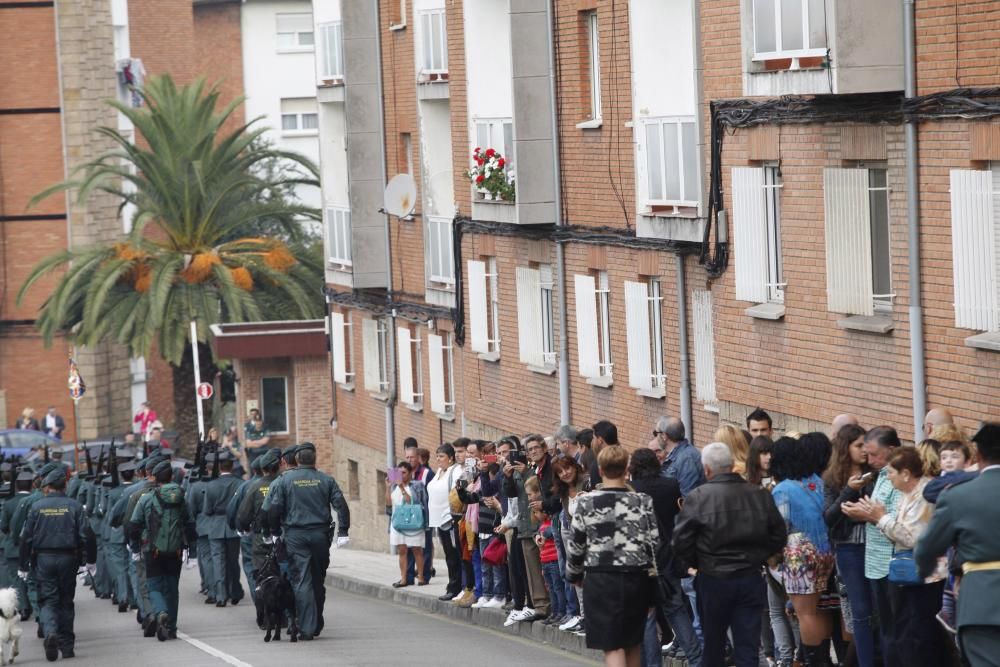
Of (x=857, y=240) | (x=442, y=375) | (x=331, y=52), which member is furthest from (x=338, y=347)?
(x=857, y=240)

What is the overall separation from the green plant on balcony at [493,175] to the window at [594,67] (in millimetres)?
2480

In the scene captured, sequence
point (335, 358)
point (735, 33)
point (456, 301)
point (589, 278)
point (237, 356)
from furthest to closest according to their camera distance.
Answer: point (237, 356), point (335, 358), point (456, 301), point (589, 278), point (735, 33)

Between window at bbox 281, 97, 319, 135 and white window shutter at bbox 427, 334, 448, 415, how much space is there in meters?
46.7

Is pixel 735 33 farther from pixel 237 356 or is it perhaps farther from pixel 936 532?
pixel 237 356

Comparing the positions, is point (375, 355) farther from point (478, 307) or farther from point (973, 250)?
point (973, 250)

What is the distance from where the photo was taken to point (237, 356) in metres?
47.7

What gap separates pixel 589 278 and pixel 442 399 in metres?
8.58

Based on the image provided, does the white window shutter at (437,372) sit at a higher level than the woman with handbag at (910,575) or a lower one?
lower

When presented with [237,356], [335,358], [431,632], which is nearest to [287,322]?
[237,356]

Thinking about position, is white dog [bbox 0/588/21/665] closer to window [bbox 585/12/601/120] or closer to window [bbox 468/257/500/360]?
window [bbox 585/12/601/120]

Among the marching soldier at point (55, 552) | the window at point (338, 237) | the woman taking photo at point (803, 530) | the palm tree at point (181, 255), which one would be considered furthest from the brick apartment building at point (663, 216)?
the palm tree at point (181, 255)

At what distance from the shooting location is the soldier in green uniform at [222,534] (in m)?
24.9

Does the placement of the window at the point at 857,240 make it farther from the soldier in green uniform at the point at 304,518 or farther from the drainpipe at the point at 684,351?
the soldier in green uniform at the point at 304,518

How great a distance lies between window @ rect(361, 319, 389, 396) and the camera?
129 ft
